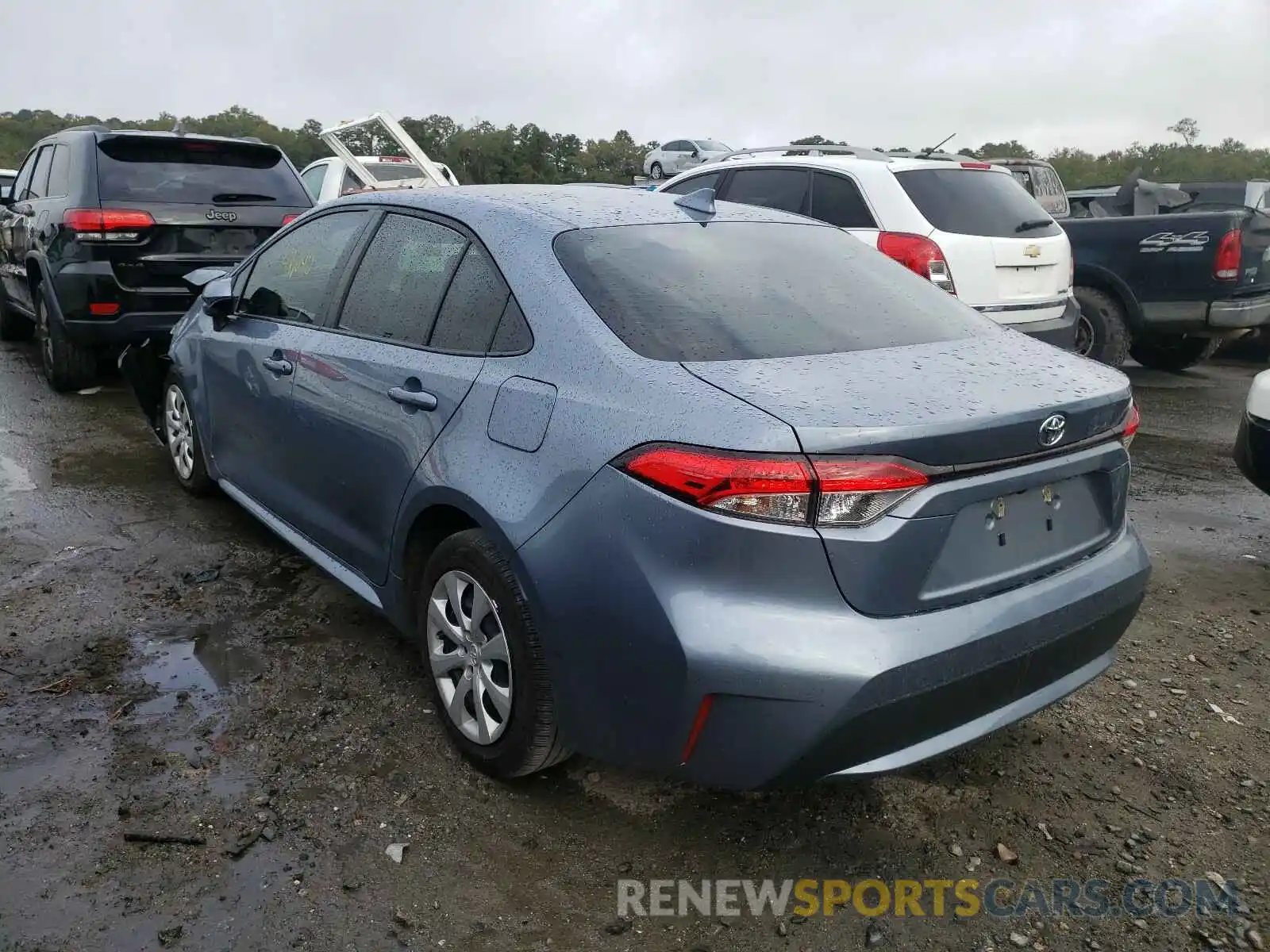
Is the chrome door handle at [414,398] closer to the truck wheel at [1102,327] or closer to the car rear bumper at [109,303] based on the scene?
the car rear bumper at [109,303]

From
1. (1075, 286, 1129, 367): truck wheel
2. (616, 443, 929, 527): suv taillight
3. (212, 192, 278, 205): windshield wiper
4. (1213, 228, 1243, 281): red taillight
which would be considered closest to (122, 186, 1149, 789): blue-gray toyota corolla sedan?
(616, 443, 929, 527): suv taillight

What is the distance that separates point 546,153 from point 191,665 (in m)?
38.4

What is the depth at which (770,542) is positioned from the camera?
2.13 meters

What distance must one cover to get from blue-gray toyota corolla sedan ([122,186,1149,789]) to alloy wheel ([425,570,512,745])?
0.01 metres

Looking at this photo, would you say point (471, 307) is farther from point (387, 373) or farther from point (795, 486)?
point (795, 486)

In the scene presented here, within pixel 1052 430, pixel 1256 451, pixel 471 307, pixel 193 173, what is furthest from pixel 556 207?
pixel 193 173

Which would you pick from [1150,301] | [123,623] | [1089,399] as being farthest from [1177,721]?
[1150,301]

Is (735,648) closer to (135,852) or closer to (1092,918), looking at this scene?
(1092,918)

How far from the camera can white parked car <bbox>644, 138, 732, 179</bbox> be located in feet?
103

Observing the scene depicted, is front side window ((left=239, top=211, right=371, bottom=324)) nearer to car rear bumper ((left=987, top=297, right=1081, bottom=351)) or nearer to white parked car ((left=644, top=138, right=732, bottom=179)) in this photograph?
car rear bumper ((left=987, top=297, right=1081, bottom=351))

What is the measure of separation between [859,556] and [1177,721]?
69.7 inches

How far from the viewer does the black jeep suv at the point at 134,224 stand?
657cm

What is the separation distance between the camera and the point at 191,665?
3.52 meters

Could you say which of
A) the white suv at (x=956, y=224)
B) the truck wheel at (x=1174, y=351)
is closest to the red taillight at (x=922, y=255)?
the white suv at (x=956, y=224)
